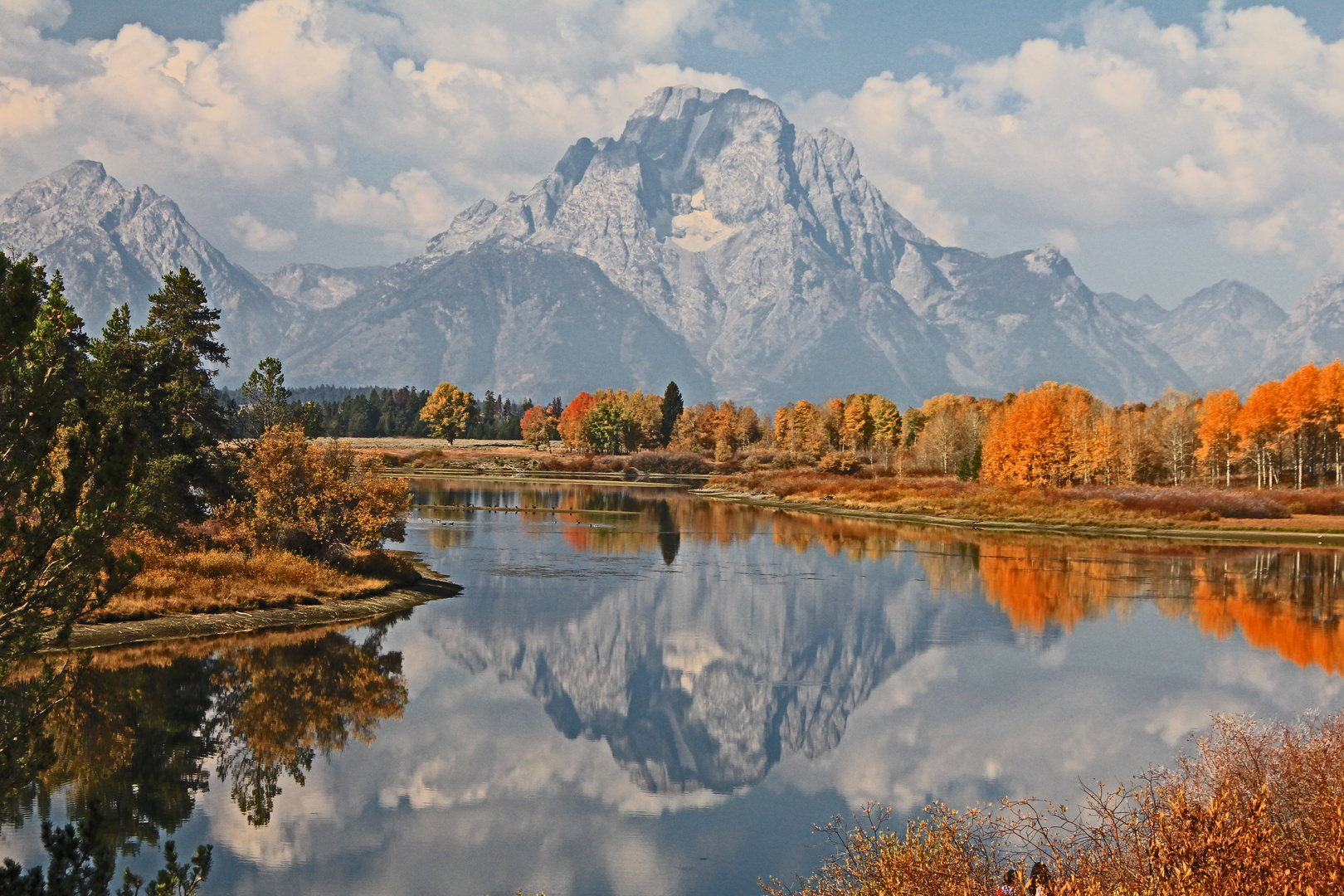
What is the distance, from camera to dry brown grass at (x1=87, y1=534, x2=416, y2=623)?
38031mm

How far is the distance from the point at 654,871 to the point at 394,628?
968 inches

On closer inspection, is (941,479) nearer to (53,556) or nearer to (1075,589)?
(1075,589)

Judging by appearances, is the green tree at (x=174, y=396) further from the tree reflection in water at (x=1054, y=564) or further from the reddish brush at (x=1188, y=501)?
the reddish brush at (x=1188, y=501)

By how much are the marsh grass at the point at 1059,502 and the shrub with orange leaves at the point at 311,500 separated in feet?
230

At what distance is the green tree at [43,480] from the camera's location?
37.9 ft

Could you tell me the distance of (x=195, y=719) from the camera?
26.8 metres

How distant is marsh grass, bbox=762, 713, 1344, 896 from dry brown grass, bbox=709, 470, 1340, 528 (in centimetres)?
8198

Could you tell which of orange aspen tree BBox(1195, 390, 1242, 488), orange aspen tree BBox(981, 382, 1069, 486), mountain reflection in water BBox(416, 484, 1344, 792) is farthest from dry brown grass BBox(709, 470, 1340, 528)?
orange aspen tree BBox(1195, 390, 1242, 488)

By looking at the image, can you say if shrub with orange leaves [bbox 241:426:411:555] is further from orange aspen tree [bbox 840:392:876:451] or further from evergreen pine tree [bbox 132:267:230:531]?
orange aspen tree [bbox 840:392:876:451]

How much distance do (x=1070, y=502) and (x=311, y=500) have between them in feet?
260

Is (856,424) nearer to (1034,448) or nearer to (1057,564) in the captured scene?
(1034,448)

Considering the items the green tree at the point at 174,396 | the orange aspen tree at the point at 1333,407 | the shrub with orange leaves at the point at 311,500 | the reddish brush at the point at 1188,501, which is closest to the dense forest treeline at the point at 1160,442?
the orange aspen tree at the point at 1333,407

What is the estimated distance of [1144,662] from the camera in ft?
128

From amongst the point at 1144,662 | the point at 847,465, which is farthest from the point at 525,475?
the point at 1144,662
